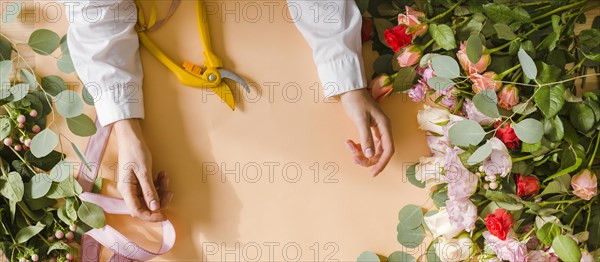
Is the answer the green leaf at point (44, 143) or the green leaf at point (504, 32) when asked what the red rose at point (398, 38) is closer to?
the green leaf at point (504, 32)

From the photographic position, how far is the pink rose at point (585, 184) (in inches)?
42.6

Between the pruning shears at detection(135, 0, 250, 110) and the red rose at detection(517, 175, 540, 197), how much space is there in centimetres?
54

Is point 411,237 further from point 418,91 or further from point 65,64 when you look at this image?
point 65,64

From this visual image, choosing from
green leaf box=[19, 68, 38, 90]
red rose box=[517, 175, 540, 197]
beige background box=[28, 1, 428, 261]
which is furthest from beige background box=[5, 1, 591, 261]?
red rose box=[517, 175, 540, 197]

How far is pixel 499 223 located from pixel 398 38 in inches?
14.9

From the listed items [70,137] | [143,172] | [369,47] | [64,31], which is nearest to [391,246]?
[369,47]

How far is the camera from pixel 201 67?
1.28 meters

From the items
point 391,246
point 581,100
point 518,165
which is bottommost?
point 391,246

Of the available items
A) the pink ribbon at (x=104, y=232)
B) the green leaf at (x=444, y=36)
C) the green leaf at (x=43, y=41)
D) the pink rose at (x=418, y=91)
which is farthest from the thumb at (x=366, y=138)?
the green leaf at (x=43, y=41)

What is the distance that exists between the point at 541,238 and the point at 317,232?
42 centimetres

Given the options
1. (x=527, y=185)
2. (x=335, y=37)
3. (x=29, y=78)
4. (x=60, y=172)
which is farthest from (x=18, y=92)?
(x=527, y=185)

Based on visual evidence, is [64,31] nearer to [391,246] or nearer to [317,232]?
[317,232]

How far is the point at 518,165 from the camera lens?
1.14 m

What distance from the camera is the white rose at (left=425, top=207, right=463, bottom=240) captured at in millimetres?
1200
